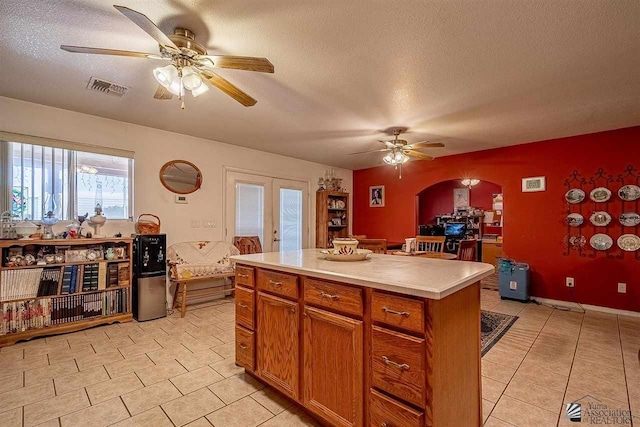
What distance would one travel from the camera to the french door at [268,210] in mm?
4770

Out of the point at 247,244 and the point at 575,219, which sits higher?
the point at 575,219

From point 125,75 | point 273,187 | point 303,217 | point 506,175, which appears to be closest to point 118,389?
point 125,75

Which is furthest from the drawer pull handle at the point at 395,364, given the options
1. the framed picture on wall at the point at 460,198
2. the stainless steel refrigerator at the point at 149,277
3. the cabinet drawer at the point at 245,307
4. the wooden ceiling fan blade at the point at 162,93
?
the framed picture on wall at the point at 460,198

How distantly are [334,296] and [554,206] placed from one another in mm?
4380

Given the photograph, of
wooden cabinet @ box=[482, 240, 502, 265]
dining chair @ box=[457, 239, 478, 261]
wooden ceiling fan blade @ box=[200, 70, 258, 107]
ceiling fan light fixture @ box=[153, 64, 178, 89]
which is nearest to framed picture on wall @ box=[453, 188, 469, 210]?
wooden cabinet @ box=[482, 240, 502, 265]

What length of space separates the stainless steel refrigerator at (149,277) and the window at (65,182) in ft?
1.74

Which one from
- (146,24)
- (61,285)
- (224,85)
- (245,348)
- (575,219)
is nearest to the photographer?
(146,24)

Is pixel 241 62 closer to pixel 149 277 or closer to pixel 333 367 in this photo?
pixel 333 367

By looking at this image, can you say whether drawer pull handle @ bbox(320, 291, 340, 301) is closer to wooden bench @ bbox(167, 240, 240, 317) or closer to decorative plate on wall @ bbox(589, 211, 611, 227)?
wooden bench @ bbox(167, 240, 240, 317)

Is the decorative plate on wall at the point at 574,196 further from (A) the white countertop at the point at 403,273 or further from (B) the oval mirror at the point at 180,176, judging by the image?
(B) the oval mirror at the point at 180,176

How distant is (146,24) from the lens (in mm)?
1423

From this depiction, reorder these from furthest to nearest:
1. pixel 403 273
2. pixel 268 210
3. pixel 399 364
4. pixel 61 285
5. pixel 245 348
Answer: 1. pixel 268 210
2. pixel 61 285
3. pixel 245 348
4. pixel 403 273
5. pixel 399 364

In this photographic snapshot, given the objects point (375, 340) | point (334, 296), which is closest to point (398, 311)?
point (375, 340)

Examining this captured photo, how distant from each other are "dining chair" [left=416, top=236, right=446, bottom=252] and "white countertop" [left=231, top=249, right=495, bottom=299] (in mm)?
2714
